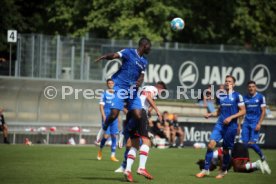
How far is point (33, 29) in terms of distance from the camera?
51.8m

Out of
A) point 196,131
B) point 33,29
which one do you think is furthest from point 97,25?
point 196,131

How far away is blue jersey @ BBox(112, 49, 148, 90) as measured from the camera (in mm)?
16219

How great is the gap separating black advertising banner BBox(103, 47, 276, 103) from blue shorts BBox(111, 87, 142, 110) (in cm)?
2000

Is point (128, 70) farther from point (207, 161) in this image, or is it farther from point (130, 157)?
point (207, 161)

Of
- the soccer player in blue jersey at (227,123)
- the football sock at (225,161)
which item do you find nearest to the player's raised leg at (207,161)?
the soccer player in blue jersey at (227,123)

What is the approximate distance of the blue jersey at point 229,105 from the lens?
1806 cm

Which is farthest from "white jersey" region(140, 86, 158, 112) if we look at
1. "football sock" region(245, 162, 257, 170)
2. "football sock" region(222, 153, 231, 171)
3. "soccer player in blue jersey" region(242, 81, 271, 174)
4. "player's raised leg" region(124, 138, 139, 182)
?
"soccer player in blue jersey" region(242, 81, 271, 174)

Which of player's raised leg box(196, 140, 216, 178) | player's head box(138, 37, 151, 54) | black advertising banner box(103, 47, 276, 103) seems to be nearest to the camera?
player's head box(138, 37, 151, 54)

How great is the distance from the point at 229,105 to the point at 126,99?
10.2 feet

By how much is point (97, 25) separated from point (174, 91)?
13.3 m

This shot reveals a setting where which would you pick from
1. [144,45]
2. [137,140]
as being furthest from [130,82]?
[137,140]

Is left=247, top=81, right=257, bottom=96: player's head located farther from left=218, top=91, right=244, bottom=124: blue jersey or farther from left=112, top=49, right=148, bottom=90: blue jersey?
left=112, top=49, right=148, bottom=90: blue jersey

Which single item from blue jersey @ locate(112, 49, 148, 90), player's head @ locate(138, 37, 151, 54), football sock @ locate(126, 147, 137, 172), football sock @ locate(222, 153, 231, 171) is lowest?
football sock @ locate(222, 153, 231, 171)

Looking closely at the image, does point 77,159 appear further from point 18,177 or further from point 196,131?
point 196,131
